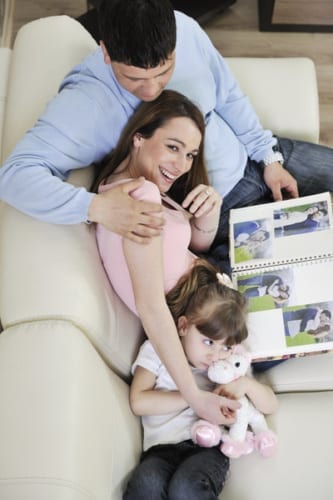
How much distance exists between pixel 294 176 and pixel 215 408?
0.74m

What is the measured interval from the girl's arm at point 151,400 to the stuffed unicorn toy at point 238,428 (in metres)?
0.06

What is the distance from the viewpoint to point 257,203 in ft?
5.77

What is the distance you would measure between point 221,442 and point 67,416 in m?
0.41

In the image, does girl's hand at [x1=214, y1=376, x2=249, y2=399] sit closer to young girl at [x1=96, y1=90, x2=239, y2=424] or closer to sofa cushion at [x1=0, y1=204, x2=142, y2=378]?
young girl at [x1=96, y1=90, x2=239, y2=424]

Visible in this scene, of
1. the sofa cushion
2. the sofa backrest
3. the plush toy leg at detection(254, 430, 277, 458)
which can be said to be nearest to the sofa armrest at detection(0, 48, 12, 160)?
the sofa backrest

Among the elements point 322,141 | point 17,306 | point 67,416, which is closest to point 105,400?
point 67,416

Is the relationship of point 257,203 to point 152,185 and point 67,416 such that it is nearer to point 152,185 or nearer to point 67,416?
point 152,185

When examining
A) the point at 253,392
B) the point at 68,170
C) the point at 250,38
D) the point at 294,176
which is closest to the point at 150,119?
the point at 68,170

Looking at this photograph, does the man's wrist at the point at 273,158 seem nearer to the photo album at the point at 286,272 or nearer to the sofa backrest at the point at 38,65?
the photo album at the point at 286,272

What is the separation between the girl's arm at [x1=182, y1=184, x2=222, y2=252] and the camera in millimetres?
1485

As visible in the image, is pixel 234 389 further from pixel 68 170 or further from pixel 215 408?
pixel 68 170

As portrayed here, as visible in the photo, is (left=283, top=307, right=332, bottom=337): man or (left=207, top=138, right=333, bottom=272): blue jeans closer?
(left=283, top=307, right=332, bottom=337): man

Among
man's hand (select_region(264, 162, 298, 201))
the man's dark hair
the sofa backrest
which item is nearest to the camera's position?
the man's dark hair

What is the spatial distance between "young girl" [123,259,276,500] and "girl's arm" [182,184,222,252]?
167mm
